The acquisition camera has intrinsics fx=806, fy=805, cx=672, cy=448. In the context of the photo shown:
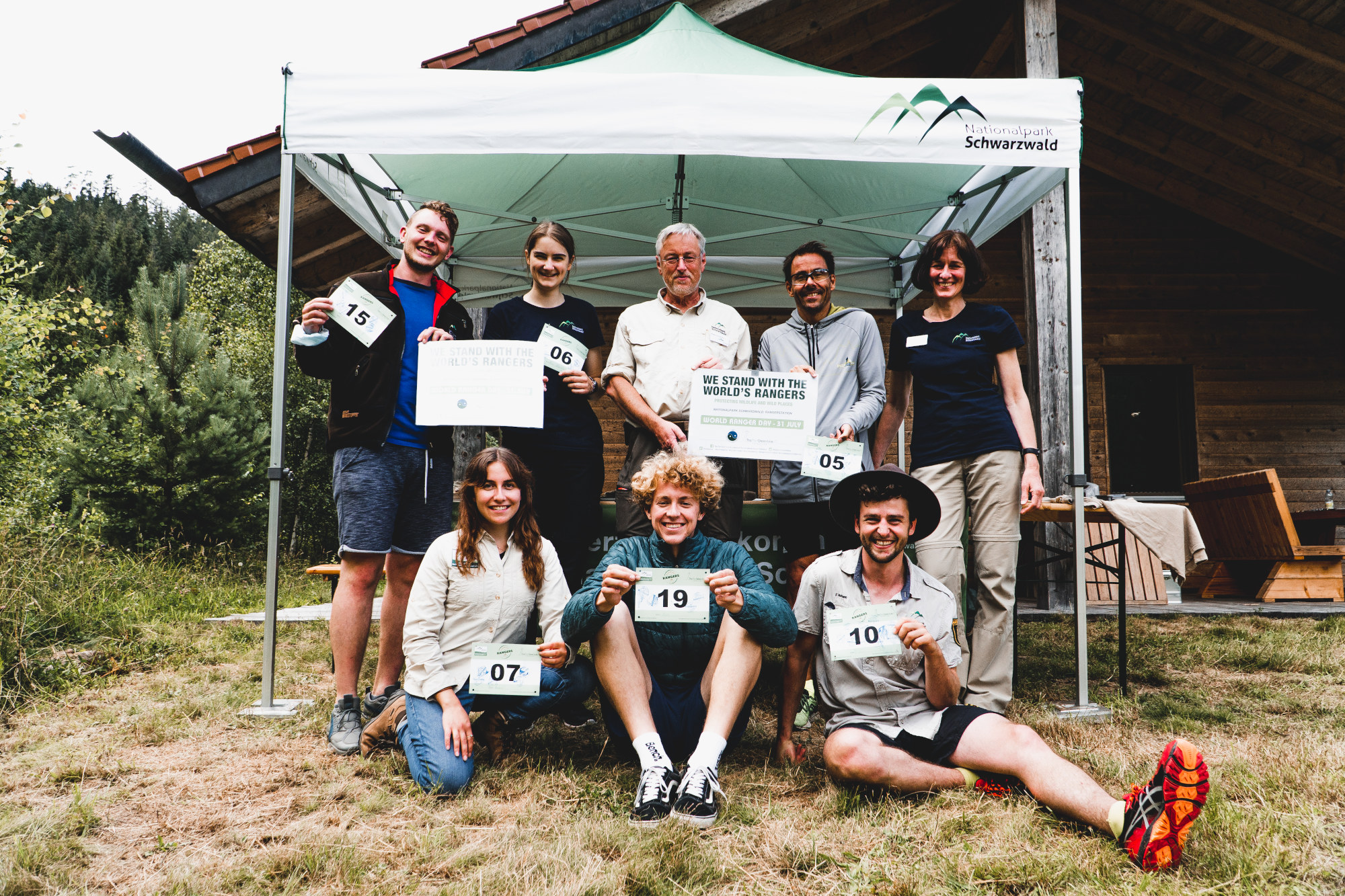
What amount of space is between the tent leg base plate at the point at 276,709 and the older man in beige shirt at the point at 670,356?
1.50 meters

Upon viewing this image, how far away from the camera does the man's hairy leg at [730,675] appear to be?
2275 mm

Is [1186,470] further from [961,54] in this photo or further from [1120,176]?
[961,54]

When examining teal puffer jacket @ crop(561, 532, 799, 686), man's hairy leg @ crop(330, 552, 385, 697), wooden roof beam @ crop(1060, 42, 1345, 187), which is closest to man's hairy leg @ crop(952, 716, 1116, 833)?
teal puffer jacket @ crop(561, 532, 799, 686)

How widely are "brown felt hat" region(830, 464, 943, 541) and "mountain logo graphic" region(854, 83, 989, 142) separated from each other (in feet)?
4.48

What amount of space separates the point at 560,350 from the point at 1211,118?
755cm

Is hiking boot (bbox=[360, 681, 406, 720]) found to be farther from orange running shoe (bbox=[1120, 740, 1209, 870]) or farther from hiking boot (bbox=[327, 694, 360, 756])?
orange running shoe (bbox=[1120, 740, 1209, 870])

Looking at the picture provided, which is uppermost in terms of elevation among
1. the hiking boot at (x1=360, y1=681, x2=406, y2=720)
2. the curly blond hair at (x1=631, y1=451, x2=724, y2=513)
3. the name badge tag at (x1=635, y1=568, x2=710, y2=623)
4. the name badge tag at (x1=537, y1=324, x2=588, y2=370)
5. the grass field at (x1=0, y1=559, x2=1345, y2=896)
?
the name badge tag at (x1=537, y1=324, x2=588, y2=370)

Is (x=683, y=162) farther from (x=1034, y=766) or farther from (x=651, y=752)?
(x=1034, y=766)

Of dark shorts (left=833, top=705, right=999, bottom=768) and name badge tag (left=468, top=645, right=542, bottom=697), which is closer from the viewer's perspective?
dark shorts (left=833, top=705, right=999, bottom=768)

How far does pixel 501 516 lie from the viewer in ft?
8.68

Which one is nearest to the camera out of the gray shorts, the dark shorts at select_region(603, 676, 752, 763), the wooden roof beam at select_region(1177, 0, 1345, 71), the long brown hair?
the dark shorts at select_region(603, 676, 752, 763)

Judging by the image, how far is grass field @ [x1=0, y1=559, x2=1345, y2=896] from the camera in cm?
177

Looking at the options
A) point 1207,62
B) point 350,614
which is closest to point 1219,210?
point 1207,62

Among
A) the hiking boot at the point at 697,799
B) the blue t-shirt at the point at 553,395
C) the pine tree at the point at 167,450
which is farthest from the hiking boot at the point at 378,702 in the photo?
the pine tree at the point at 167,450
